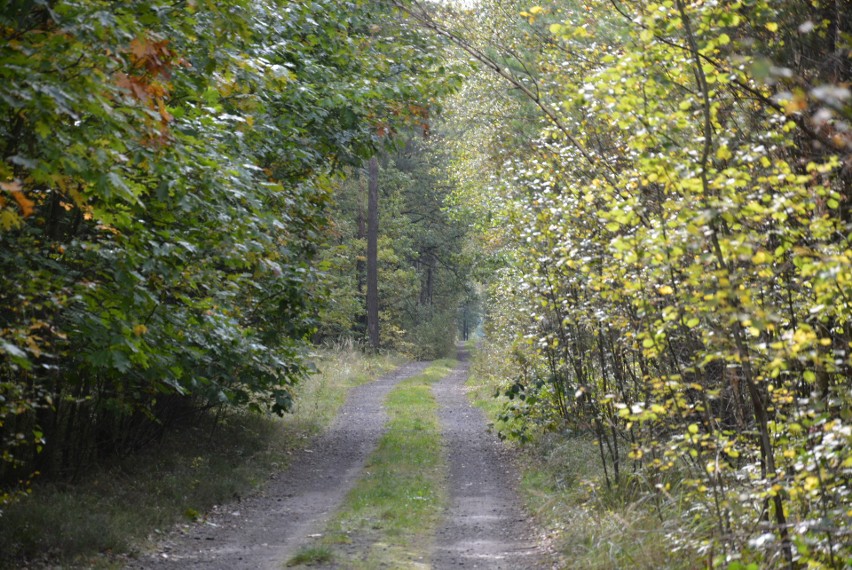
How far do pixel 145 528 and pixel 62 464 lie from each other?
175 centimetres

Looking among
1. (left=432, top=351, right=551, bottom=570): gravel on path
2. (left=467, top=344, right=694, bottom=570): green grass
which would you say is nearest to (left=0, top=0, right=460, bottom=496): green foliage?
(left=432, top=351, right=551, bottom=570): gravel on path

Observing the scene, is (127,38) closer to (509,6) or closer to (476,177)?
(509,6)

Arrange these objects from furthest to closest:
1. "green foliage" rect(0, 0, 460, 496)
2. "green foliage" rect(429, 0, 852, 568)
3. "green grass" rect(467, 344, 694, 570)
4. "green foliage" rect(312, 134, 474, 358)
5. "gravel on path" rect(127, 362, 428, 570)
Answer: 1. "green foliage" rect(312, 134, 474, 358)
2. "gravel on path" rect(127, 362, 428, 570)
3. "green grass" rect(467, 344, 694, 570)
4. "green foliage" rect(0, 0, 460, 496)
5. "green foliage" rect(429, 0, 852, 568)

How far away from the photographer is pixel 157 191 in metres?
6.48

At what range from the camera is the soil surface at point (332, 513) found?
7.98m

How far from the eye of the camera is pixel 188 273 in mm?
8148

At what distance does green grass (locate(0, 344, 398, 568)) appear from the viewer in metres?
7.43

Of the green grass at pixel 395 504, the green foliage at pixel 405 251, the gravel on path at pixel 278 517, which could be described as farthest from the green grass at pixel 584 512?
the green foliage at pixel 405 251

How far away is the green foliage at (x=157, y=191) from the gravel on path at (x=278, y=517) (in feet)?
4.38

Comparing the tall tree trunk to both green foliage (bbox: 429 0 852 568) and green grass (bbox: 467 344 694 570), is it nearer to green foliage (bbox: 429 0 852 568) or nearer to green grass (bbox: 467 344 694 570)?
green grass (bbox: 467 344 694 570)

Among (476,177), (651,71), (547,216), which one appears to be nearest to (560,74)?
(547,216)

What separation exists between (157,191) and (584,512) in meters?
5.35

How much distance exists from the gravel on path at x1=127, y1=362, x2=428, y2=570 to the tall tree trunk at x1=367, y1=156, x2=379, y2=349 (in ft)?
60.0

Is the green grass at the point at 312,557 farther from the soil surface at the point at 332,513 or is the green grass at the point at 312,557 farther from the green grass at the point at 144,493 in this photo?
the green grass at the point at 144,493
